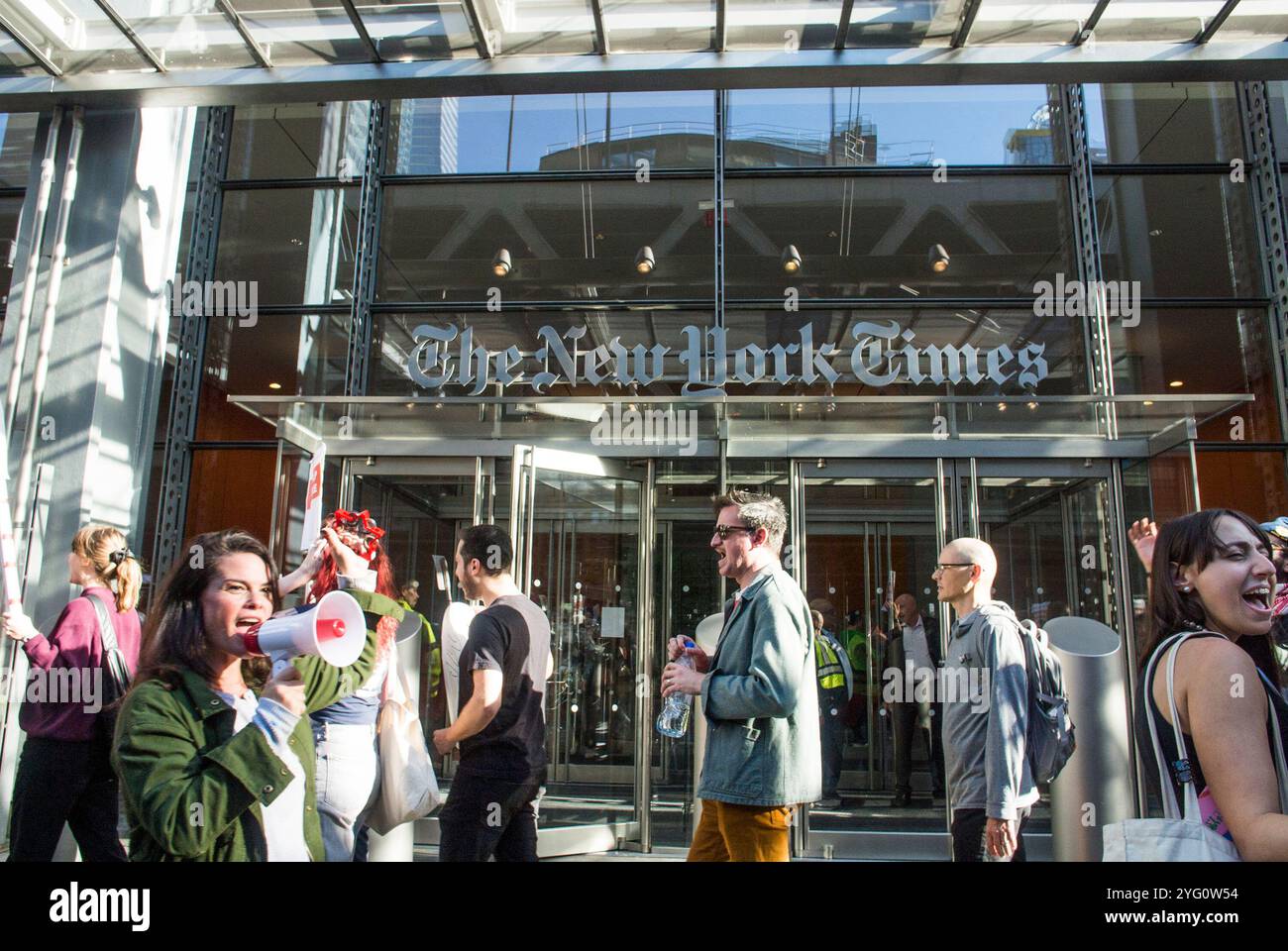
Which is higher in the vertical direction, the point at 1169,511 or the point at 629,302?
the point at 629,302

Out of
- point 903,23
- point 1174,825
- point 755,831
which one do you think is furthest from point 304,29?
point 1174,825

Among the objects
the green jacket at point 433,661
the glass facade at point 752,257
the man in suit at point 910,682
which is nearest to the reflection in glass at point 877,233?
the glass facade at point 752,257

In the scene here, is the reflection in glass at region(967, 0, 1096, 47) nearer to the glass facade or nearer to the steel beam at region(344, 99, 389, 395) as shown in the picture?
the glass facade

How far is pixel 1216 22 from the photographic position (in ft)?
14.8

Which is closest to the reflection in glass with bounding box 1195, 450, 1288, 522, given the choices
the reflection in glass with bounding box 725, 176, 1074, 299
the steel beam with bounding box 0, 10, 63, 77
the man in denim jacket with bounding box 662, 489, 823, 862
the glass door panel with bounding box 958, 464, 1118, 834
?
the glass door panel with bounding box 958, 464, 1118, 834

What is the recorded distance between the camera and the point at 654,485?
6.87 meters

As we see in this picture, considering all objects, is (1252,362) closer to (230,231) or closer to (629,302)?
(629,302)

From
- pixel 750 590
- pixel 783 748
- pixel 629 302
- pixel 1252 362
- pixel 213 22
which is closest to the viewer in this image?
pixel 783 748

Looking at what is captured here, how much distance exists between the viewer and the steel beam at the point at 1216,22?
4.35 m

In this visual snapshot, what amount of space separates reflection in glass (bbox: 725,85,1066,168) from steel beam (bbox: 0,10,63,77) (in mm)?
6065

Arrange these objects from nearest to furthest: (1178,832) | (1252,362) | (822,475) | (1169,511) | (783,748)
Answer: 1. (1178,832)
2. (783,748)
3. (1169,511)
4. (822,475)
5. (1252,362)

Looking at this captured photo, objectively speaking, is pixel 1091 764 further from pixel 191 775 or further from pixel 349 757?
pixel 191 775

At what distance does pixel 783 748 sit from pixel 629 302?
260 inches
